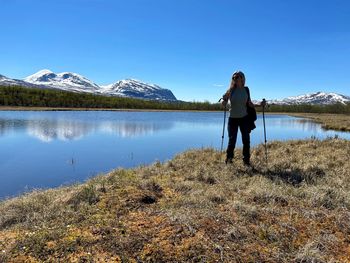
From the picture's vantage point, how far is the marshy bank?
4.89 meters

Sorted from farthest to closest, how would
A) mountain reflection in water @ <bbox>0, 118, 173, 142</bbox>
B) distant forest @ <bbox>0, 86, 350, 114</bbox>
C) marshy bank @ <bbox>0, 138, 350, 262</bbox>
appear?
distant forest @ <bbox>0, 86, 350, 114</bbox> → mountain reflection in water @ <bbox>0, 118, 173, 142</bbox> → marshy bank @ <bbox>0, 138, 350, 262</bbox>

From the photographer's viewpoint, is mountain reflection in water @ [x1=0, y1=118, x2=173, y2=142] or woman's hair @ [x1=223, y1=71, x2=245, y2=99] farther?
mountain reflection in water @ [x1=0, y1=118, x2=173, y2=142]

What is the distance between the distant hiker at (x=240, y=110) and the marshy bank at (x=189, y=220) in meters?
1.54

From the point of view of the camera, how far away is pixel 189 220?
18.8 ft

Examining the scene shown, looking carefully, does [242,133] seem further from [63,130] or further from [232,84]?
[63,130]

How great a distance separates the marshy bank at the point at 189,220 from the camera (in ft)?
16.0

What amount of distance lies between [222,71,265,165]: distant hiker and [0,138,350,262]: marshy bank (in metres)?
1.54

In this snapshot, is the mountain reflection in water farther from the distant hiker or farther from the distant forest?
the distant forest

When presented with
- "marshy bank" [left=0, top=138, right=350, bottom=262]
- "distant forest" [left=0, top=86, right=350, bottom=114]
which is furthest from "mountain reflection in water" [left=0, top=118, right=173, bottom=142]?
"distant forest" [left=0, top=86, right=350, bottom=114]

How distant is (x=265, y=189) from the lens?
24.0ft

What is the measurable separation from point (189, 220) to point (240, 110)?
18.1 feet

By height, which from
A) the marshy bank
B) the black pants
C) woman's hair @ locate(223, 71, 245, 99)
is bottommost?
the marshy bank

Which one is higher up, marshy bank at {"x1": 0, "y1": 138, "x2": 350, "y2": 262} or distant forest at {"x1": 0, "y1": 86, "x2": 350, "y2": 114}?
distant forest at {"x1": 0, "y1": 86, "x2": 350, "y2": 114}

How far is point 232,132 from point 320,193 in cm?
398
